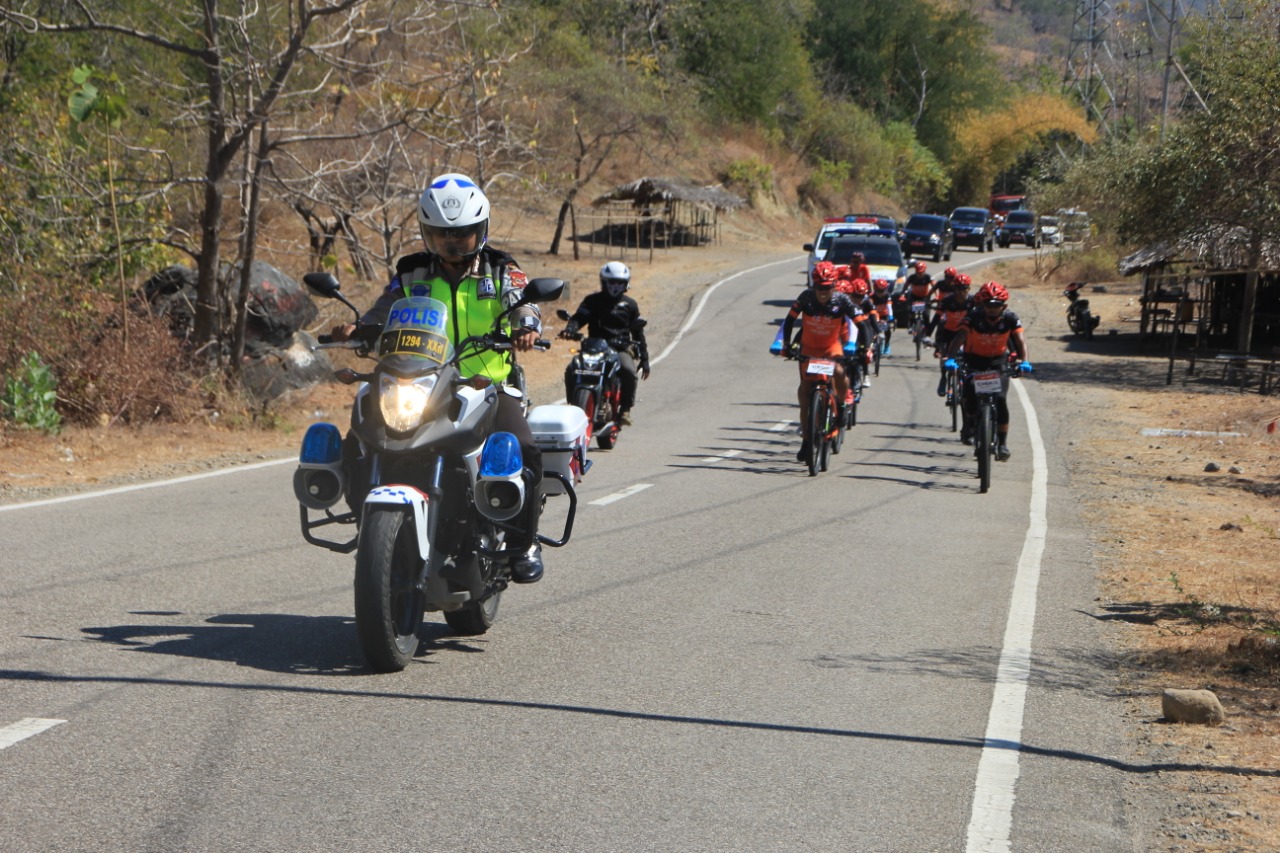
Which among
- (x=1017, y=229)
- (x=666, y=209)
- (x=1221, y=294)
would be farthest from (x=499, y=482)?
(x=1017, y=229)

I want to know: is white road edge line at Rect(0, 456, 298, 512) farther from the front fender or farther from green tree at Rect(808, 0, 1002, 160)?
green tree at Rect(808, 0, 1002, 160)

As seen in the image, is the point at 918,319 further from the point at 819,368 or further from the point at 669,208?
the point at 669,208

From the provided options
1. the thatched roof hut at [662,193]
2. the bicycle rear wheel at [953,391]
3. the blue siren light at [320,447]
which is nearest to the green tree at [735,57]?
the thatched roof hut at [662,193]

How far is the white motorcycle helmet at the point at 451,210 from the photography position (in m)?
6.60

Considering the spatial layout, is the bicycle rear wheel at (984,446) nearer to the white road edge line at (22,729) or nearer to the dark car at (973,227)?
the white road edge line at (22,729)

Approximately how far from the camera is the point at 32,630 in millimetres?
6859

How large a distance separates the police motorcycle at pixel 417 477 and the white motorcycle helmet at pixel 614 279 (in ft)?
29.3

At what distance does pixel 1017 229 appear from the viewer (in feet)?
241

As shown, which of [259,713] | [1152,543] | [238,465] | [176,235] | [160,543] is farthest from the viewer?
[176,235]

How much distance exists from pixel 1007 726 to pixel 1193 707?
89 cm

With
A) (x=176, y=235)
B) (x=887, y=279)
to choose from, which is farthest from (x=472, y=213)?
(x=887, y=279)

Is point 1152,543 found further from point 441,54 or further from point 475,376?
point 441,54

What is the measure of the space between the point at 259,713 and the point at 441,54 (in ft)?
75.6

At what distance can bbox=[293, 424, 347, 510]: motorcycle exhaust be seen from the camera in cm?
654
